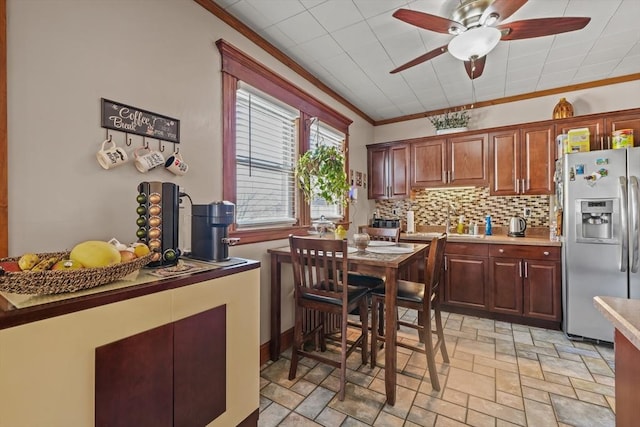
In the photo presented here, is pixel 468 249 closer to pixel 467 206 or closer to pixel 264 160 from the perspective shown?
pixel 467 206

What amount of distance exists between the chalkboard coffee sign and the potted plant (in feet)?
10.9

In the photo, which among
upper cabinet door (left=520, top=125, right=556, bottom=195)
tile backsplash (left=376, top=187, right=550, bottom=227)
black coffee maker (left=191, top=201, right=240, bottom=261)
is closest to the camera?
black coffee maker (left=191, top=201, right=240, bottom=261)

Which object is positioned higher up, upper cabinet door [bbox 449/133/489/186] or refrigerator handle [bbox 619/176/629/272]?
upper cabinet door [bbox 449/133/489/186]

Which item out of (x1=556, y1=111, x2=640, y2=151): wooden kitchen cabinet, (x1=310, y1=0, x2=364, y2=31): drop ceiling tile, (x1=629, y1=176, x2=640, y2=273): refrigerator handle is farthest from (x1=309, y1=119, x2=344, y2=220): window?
(x1=629, y1=176, x2=640, y2=273): refrigerator handle

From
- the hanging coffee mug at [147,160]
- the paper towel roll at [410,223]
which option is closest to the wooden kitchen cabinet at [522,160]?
the paper towel roll at [410,223]

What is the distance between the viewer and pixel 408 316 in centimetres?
337

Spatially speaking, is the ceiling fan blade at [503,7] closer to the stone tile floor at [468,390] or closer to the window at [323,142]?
the window at [323,142]

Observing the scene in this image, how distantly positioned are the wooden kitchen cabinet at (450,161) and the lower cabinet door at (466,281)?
3.29 ft

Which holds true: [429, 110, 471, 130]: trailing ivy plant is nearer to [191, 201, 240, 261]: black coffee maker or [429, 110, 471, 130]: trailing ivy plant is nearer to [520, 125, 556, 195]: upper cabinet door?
[520, 125, 556, 195]: upper cabinet door

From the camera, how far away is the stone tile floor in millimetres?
1705

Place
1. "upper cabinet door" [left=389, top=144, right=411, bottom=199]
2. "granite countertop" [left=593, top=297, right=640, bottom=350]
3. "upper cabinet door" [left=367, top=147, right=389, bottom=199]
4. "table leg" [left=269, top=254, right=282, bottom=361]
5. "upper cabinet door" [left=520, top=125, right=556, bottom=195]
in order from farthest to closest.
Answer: "upper cabinet door" [left=367, top=147, right=389, bottom=199]
"upper cabinet door" [left=389, top=144, right=411, bottom=199]
"upper cabinet door" [left=520, top=125, right=556, bottom=195]
"table leg" [left=269, top=254, right=282, bottom=361]
"granite countertop" [left=593, top=297, right=640, bottom=350]

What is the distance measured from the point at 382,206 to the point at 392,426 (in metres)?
3.26

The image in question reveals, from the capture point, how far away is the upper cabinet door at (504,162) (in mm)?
3424

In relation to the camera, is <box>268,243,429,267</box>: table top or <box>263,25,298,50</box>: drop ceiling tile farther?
<box>263,25,298,50</box>: drop ceiling tile
